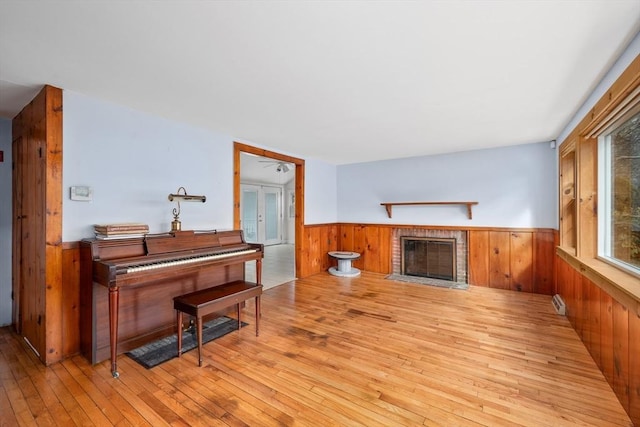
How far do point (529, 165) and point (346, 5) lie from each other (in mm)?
4034

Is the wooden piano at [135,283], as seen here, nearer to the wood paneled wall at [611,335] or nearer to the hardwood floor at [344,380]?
the hardwood floor at [344,380]

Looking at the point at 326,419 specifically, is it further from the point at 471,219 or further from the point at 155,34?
the point at 471,219

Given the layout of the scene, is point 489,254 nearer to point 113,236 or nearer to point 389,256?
point 389,256

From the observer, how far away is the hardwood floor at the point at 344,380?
1655 mm

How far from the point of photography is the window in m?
1.86

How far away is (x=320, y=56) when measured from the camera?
69.3 inches

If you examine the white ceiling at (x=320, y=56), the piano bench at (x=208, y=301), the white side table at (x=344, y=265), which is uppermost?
the white ceiling at (x=320, y=56)

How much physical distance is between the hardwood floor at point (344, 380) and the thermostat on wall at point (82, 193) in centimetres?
129

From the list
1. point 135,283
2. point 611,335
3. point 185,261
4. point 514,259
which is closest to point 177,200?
point 185,261

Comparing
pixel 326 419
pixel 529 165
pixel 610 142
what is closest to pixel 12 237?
pixel 326 419

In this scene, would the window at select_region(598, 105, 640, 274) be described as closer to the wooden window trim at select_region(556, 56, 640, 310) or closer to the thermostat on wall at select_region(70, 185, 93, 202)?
the wooden window trim at select_region(556, 56, 640, 310)

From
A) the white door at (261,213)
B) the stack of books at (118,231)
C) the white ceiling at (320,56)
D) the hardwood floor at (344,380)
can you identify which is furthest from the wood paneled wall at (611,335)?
the white door at (261,213)

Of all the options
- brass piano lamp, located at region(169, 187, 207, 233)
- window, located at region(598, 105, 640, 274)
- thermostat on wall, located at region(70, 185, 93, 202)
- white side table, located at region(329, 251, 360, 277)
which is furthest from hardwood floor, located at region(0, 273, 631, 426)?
white side table, located at region(329, 251, 360, 277)

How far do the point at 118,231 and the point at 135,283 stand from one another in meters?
0.51
